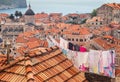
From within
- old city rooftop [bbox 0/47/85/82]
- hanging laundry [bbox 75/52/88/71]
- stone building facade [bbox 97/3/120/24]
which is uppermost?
old city rooftop [bbox 0/47/85/82]

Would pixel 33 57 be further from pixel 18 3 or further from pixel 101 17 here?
pixel 18 3

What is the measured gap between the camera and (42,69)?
221 inches

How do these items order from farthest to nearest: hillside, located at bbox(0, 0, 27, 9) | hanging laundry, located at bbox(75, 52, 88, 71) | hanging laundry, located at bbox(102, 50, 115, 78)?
hillside, located at bbox(0, 0, 27, 9) < hanging laundry, located at bbox(102, 50, 115, 78) < hanging laundry, located at bbox(75, 52, 88, 71)

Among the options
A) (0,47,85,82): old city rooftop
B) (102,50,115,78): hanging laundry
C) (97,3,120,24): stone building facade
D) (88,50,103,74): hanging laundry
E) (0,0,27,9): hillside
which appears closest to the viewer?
(0,47,85,82): old city rooftop

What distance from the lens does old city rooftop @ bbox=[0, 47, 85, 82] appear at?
17.5ft

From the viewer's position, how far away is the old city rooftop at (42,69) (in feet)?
17.5

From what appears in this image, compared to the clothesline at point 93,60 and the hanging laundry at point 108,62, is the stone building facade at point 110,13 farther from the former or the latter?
the clothesline at point 93,60

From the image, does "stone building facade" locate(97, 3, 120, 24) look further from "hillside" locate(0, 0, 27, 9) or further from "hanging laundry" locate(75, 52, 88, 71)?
"hillside" locate(0, 0, 27, 9)

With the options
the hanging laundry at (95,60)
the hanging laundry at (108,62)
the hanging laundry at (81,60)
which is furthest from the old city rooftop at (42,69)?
the hanging laundry at (108,62)

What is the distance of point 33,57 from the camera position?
19.3 feet

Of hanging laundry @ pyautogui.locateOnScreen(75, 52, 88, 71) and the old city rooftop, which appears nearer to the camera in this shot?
the old city rooftop

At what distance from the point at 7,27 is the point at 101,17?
17.4m

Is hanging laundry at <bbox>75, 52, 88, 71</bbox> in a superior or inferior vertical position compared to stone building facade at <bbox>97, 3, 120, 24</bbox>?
superior

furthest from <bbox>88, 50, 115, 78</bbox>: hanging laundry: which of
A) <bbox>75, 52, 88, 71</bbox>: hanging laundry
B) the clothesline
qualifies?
<bbox>75, 52, 88, 71</bbox>: hanging laundry
